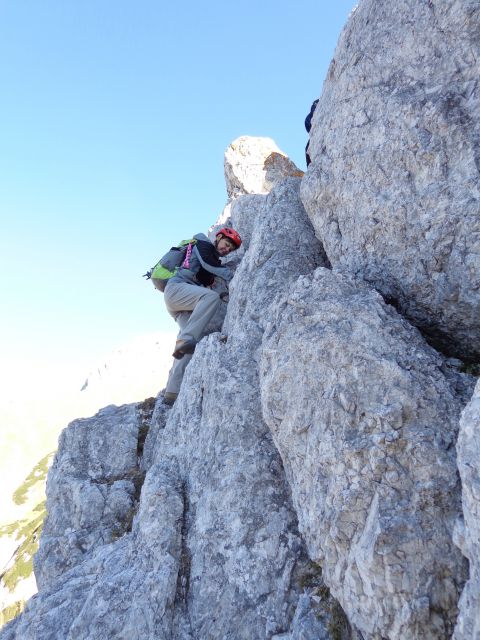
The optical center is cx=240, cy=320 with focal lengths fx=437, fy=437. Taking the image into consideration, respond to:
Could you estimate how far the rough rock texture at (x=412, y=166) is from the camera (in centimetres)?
1006

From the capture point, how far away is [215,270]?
1862 centimetres

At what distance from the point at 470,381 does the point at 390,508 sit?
3566 mm

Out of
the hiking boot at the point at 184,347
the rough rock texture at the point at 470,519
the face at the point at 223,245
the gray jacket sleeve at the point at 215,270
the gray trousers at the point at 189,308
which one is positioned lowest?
the rough rock texture at the point at 470,519

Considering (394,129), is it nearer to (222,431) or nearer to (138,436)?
(222,431)

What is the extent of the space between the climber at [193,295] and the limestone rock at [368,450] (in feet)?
21.1

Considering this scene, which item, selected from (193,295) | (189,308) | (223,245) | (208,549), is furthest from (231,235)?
(208,549)

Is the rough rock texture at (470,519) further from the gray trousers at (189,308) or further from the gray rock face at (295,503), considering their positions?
the gray trousers at (189,308)

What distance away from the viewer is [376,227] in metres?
11.7

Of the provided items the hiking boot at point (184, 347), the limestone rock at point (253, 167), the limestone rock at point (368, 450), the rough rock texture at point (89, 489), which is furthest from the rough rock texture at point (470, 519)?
the limestone rock at point (253, 167)

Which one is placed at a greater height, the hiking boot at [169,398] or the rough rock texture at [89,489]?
the hiking boot at [169,398]

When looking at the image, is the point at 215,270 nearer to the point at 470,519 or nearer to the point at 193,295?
the point at 193,295

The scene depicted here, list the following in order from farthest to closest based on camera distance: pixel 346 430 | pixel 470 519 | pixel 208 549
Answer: pixel 208 549 < pixel 346 430 < pixel 470 519

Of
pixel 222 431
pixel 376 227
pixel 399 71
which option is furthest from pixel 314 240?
pixel 222 431

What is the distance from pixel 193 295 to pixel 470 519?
1335 cm
